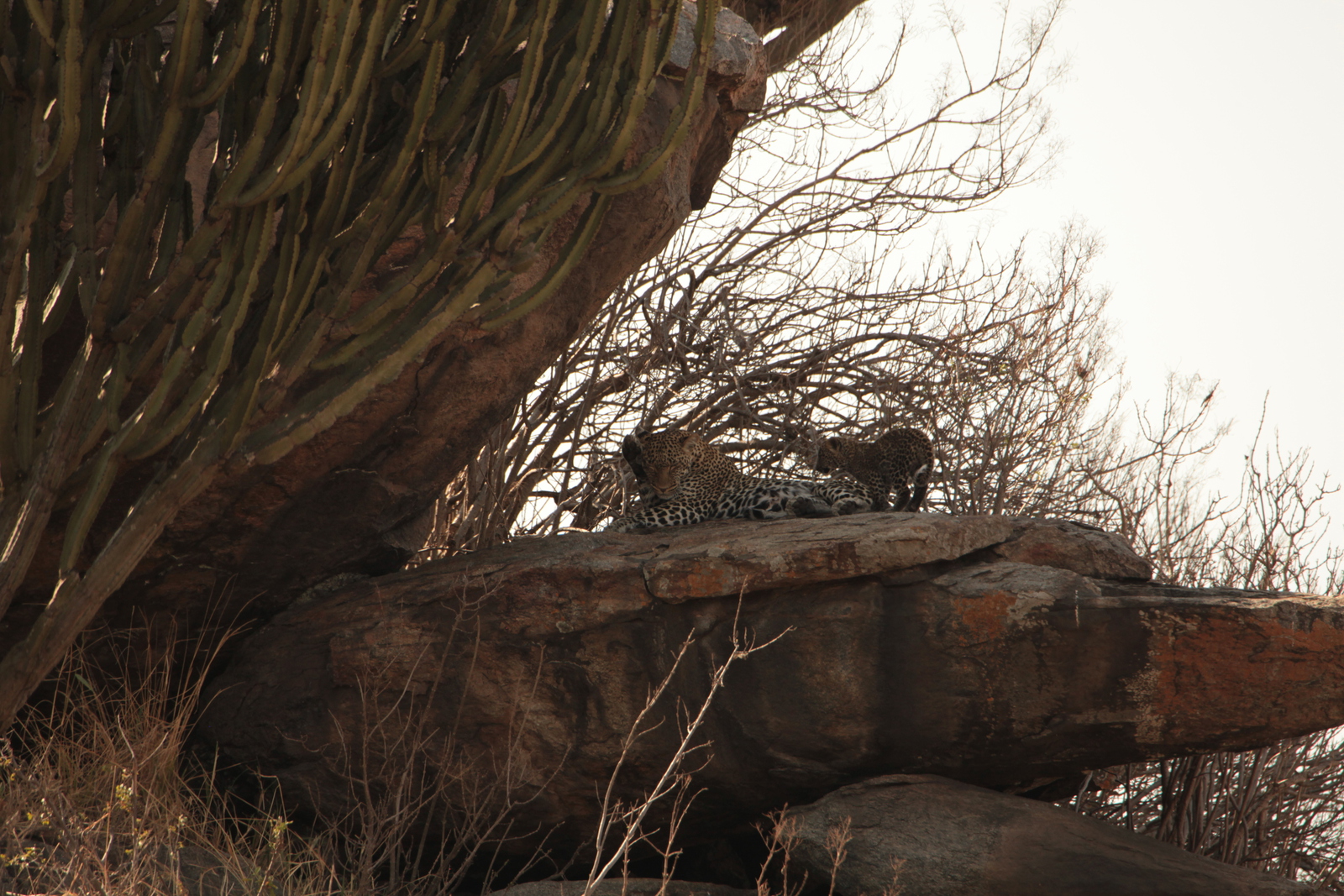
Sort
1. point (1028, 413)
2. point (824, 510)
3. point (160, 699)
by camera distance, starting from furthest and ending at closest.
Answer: point (1028, 413) < point (824, 510) < point (160, 699)

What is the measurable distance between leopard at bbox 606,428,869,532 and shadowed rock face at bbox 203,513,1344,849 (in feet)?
2.70

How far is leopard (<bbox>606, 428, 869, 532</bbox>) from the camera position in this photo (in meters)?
6.60

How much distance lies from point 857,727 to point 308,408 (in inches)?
108

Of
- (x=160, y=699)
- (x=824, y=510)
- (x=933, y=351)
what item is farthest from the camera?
(x=933, y=351)

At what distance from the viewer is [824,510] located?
256 inches

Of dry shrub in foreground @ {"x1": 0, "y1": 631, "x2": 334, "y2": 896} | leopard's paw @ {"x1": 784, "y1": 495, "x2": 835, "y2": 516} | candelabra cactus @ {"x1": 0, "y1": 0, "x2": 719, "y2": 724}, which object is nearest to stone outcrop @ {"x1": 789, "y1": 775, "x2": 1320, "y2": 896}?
leopard's paw @ {"x1": 784, "y1": 495, "x2": 835, "y2": 516}

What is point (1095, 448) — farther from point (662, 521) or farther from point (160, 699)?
point (160, 699)

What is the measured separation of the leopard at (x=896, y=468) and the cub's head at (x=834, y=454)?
0.28ft

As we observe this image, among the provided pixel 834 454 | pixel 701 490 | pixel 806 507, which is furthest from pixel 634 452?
pixel 834 454

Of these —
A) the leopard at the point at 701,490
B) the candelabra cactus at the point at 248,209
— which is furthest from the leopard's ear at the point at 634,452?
the candelabra cactus at the point at 248,209

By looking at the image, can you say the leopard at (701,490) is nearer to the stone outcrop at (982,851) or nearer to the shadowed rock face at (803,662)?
the shadowed rock face at (803,662)

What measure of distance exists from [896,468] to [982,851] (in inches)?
112

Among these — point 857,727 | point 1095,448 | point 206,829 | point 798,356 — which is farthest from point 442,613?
point 1095,448

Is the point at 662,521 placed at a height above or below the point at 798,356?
below
